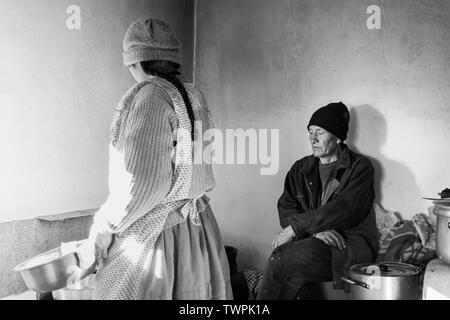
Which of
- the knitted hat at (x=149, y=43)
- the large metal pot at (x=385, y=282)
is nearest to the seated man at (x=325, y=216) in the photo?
the large metal pot at (x=385, y=282)

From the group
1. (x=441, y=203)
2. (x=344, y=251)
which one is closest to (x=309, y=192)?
(x=344, y=251)

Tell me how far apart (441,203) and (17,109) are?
2293 mm

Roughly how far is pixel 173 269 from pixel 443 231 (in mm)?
1327

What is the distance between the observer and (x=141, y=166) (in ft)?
4.70

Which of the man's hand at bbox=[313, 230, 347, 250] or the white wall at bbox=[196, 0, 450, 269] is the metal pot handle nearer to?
the man's hand at bbox=[313, 230, 347, 250]

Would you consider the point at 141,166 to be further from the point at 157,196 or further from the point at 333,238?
the point at 333,238

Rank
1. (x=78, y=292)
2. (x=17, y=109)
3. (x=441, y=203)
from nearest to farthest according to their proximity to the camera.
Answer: (x=78, y=292) < (x=441, y=203) < (x=17, y=109)

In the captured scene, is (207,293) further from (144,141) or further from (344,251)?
(344,251)

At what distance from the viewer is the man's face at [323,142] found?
300 cm

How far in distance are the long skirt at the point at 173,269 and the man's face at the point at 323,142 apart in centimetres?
152

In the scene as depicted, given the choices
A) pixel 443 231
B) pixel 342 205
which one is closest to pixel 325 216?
pixel 342 205

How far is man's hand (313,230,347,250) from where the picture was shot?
2.76 meters

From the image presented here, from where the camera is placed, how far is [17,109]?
2.47 meters
